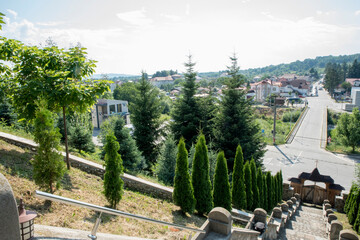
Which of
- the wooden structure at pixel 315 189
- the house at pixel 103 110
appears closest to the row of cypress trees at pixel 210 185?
the wooden structure at pixel 315 189

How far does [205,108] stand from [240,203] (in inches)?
372

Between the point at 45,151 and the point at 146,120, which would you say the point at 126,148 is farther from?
the point at 45,151

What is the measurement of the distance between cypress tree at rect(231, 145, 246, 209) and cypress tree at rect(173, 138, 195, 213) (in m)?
3.73

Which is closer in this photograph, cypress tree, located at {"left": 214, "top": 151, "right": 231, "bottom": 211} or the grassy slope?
the grassy slope

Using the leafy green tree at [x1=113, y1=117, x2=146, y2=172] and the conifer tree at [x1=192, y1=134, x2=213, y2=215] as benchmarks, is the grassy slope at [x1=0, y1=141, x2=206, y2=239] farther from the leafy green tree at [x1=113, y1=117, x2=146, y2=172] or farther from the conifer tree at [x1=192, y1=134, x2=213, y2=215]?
the leafy green tree at [x1=113, y1=117, x2=146, y2=172]

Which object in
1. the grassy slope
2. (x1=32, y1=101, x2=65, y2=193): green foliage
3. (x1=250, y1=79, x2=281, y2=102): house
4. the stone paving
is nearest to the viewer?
the grassy slope

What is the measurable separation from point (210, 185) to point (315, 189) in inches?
494

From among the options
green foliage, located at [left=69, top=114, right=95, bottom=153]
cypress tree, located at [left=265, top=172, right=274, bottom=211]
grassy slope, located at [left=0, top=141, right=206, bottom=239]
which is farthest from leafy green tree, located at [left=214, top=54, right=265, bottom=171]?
grassy slope, located at [left=0, top=141, right=206, bottom=239]

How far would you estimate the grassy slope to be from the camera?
214 inches

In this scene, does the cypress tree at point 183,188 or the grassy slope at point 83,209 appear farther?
the cypress tree at point 183,188

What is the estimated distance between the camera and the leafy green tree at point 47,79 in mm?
7109

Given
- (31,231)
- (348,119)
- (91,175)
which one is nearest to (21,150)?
(91,175)

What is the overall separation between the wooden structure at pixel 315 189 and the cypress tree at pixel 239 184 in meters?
8.81

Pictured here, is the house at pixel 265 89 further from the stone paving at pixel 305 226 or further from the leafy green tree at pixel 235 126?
the stone paving at pixel 305 226
